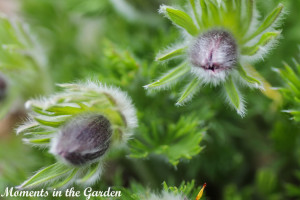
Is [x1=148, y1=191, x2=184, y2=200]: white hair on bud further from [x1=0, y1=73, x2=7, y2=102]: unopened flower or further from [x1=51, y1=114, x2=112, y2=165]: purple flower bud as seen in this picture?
[x1=0, y1=73, x2=7, y2=102]: unopened flower

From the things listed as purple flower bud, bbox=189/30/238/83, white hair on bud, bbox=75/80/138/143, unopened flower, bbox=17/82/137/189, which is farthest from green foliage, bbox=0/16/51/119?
purple flower bud, bbox=189/30/238/83

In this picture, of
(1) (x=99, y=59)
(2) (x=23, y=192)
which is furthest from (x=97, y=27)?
(2) (x=23, y=192)

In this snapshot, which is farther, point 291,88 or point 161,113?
point 161,113

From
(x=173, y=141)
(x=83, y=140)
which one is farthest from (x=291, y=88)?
(x=83, y=140)

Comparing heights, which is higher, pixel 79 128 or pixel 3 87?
pixel 3 87

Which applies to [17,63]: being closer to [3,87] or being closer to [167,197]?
[3,87]

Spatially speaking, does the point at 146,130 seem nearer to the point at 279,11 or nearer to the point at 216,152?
the point at 216,152

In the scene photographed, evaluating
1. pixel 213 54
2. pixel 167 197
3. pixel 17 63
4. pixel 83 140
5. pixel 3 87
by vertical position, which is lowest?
pixel 167 197
